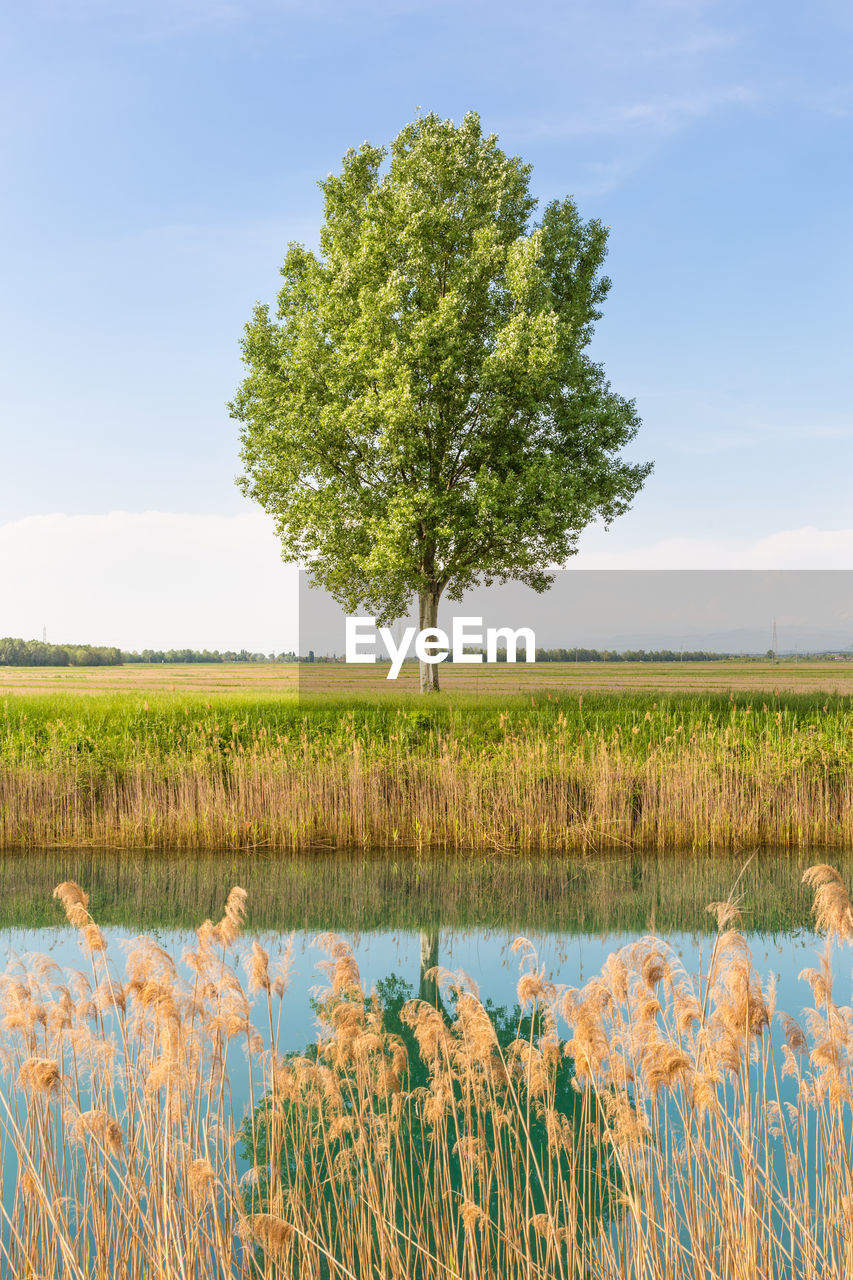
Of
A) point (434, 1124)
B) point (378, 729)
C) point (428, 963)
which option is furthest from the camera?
point (378, 729)

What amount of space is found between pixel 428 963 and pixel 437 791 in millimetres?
4130

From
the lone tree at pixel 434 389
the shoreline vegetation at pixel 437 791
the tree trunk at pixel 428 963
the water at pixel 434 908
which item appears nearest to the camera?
the tree trunk at pixel 428 963

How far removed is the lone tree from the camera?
2312cm

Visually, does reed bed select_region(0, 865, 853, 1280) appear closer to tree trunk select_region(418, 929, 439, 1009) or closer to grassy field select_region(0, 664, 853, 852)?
tree trunk select_region(418, 929, 439, 1009)

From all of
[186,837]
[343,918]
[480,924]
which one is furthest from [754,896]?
[186,837]

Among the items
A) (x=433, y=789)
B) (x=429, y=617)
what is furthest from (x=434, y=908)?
(x=429, y=617)

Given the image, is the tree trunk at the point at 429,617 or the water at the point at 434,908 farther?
the tree trunk at the point at 429,617

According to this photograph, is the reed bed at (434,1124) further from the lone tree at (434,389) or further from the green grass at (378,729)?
the lone tree at (434,389)

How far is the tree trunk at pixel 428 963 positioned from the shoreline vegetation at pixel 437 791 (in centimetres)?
307

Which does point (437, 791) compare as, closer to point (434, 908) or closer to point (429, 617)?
point (434, 908)

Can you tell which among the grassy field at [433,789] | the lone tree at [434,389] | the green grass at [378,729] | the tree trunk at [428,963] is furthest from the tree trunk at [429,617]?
the tree trunk at [428,963]

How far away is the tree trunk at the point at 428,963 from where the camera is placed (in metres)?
7.48

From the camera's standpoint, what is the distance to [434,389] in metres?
23.8

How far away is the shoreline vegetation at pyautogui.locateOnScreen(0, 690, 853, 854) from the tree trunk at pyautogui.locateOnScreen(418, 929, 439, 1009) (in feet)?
10.1
